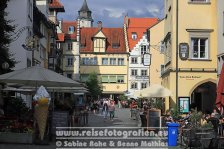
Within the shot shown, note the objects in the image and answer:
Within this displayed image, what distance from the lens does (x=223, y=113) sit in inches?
956

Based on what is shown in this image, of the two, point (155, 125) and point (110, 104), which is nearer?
point (155, 125)

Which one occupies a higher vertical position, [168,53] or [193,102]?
[168,53]

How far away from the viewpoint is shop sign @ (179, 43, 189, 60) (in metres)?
34.6

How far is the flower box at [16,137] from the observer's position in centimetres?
1875

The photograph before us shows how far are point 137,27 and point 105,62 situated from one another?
11604 millimetres

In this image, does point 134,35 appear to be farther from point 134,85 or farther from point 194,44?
point 194,44

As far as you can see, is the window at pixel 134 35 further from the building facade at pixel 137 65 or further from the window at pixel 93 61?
the window at pixel 93 61

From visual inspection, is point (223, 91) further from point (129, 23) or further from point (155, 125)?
point (129, 23)

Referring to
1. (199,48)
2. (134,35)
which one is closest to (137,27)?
(134,35)

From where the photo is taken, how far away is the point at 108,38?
107000 millimetres

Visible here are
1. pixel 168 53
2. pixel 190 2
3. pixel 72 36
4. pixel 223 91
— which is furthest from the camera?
pixel 72 36

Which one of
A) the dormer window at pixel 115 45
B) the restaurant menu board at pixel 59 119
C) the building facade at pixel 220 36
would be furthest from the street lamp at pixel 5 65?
the dormer window at pixel 115 45

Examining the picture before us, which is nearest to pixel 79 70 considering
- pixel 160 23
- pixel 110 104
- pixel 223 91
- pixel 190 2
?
pixel 160 23

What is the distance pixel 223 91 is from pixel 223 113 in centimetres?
1057
